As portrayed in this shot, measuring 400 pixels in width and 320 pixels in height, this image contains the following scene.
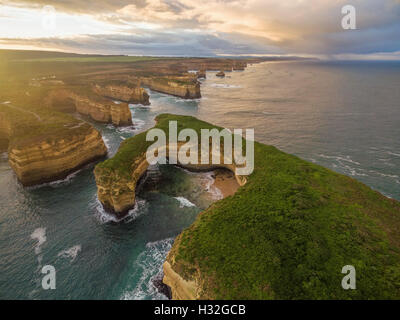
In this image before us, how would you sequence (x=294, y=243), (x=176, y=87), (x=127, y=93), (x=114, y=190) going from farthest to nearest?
(x=176, y=87) → (x=127, y=93) → (x=114, y=190) → (x=294, y=243)

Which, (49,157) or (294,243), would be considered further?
(49,157)

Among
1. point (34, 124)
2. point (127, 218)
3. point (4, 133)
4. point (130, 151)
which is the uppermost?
point (34, 124)

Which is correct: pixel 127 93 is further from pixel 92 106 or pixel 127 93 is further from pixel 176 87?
pixel 176 87

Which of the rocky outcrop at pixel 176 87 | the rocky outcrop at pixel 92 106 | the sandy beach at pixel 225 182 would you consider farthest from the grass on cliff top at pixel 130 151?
the rocky outcrop at pixel 176 87

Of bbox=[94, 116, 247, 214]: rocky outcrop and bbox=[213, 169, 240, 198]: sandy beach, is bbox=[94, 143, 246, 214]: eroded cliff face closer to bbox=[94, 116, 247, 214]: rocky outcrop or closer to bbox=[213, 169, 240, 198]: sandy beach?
bbox=[94, 116, 247, 214]: rocky outcrop

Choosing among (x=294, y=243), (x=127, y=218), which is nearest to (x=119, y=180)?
(x=127, y=218)

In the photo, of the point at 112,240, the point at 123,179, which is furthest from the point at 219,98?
the point at 112,240

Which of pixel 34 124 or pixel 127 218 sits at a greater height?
pixel 34 124
